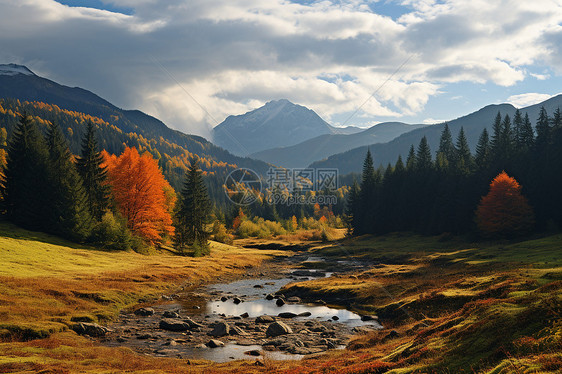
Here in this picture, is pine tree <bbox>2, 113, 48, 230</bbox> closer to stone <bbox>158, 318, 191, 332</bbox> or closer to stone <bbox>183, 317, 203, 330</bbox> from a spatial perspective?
stone <bbox>158, 318, 191, 332</bbox>

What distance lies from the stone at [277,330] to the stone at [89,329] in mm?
14031

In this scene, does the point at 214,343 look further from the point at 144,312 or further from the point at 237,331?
the point at 144,312

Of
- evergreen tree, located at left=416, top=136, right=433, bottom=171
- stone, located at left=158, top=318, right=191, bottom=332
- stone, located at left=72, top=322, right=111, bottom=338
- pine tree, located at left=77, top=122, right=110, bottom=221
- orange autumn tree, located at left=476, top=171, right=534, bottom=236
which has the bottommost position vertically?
stone, located at left=158, top=318, right=191, bottom=332

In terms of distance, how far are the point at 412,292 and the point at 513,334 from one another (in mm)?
28020

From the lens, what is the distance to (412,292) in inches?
1742

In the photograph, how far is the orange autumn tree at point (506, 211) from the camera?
85125mm

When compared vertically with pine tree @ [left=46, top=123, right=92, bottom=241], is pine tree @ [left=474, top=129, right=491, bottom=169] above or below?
above

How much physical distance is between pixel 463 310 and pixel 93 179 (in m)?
76.5

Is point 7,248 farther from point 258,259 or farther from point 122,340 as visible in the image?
point 258,259

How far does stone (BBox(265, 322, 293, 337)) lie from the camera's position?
3272 cm

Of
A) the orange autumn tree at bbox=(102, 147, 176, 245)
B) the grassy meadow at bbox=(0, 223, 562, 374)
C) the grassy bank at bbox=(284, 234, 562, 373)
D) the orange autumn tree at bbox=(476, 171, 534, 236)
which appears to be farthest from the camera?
the orange autumn tree at bbox=(476, 171, 534, 236)

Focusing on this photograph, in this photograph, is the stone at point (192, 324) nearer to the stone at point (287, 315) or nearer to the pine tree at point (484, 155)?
the stone at point (287, 315)

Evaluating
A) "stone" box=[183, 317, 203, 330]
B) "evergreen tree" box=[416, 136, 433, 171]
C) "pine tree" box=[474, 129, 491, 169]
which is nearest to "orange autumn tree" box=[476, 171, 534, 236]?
"pine tree" box=[474, 129, 491, 169]

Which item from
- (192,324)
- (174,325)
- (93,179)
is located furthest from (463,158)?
(174,325)
